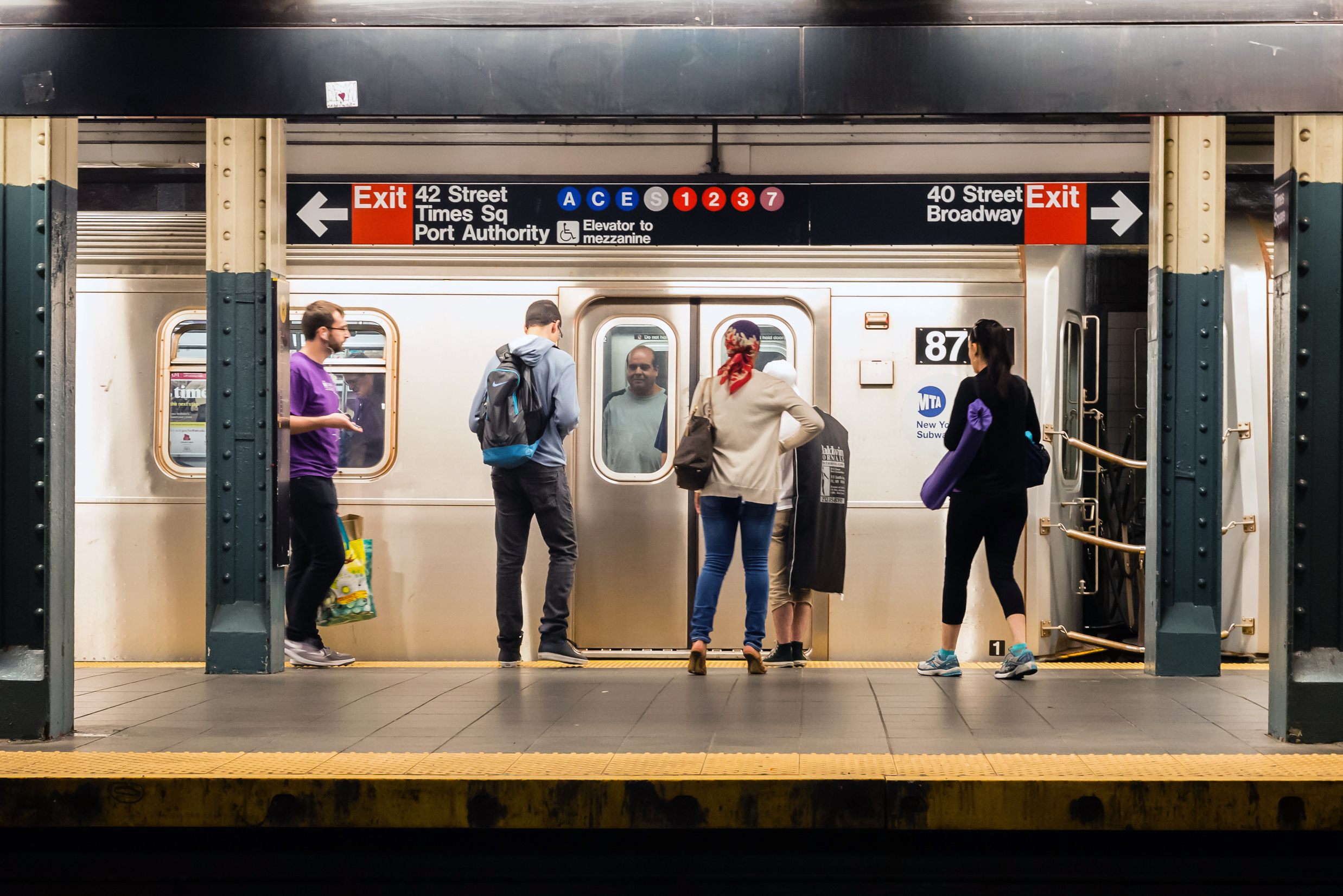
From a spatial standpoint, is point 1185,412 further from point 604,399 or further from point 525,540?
point 525,540

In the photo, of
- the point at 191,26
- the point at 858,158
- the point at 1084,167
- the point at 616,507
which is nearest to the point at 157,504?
the point at 616,507

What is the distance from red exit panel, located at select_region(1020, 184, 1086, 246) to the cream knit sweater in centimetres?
160

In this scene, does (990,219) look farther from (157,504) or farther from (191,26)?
(157,504)

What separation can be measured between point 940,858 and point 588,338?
3.59m

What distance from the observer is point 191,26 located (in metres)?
3.65

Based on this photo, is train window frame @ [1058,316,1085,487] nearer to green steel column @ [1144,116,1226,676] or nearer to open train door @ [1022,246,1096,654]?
open train door @ [1022,246,1096,654]

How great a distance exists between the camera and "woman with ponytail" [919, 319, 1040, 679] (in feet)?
16.8

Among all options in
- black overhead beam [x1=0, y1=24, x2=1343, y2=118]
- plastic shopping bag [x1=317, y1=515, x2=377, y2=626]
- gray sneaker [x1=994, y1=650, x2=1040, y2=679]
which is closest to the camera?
black overhead beam [x1=0, y1=24, x2=1343, y2=118]

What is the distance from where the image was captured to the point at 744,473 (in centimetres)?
535

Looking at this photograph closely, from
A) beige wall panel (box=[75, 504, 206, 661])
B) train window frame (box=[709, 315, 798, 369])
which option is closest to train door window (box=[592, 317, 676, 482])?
train window frame (box=[709, 315, 798, 369])

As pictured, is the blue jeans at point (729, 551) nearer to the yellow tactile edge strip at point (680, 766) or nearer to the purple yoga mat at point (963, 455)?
the purple yoga mat at point (963, 455)

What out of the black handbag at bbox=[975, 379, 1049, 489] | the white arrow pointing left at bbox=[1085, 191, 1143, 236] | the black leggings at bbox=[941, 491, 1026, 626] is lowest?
the black leggings at bbox=[941, 491, 1026, 626]

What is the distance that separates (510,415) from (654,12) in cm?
231

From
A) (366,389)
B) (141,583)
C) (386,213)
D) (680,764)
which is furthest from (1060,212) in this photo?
(141,583)
